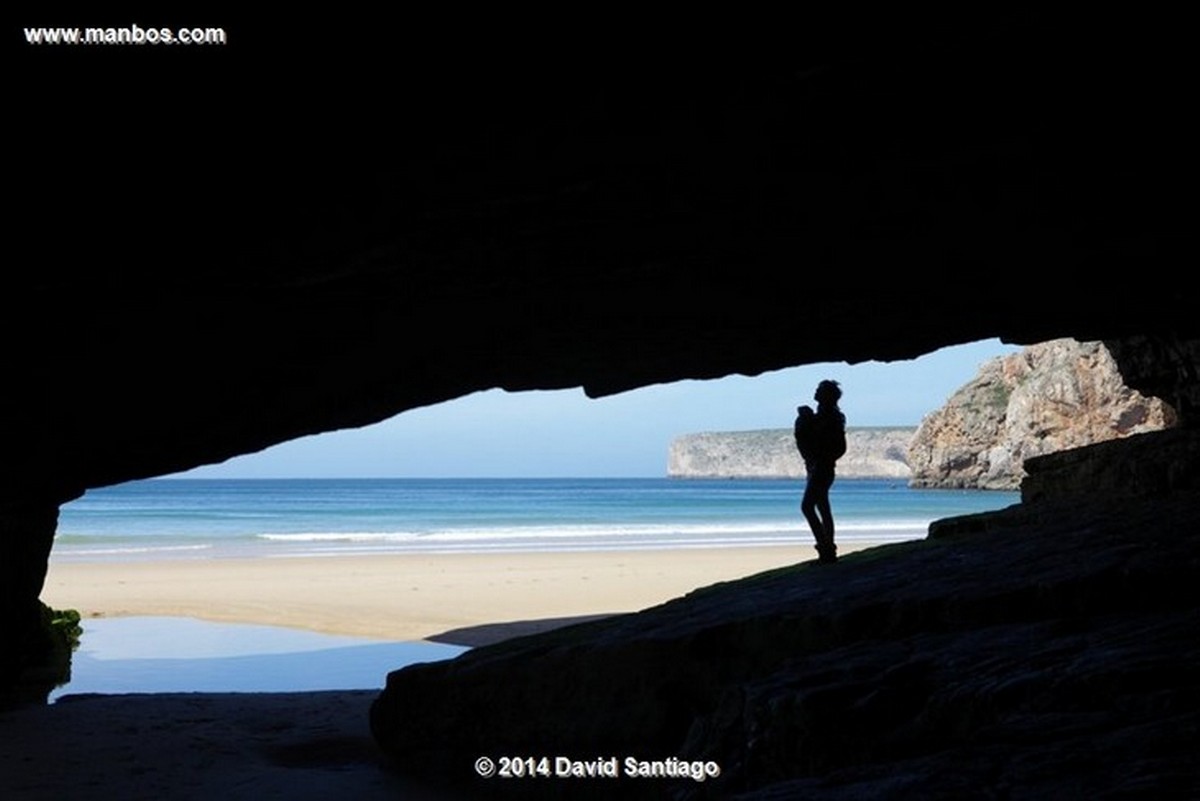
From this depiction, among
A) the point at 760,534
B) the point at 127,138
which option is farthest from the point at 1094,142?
the point at 760,534

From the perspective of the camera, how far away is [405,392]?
1215cm

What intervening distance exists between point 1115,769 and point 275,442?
1105 centimetres

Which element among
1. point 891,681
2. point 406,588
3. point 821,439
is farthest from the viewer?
point 406,588

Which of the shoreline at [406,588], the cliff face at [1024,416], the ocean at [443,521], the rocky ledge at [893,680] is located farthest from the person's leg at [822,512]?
the cliff face at [1024,416]

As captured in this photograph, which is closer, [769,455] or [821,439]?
[821,439]

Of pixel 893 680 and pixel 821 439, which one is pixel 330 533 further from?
pixel 893 680

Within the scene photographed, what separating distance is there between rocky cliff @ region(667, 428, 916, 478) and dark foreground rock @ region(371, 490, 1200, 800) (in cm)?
15215

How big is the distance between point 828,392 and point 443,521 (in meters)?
46.9

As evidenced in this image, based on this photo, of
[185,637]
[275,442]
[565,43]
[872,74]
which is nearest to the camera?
[565,43]

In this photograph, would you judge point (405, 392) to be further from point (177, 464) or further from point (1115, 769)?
point (1115, 769)

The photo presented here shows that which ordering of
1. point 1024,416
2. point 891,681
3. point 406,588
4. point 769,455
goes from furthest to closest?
point 769,455
point 1024,416
point 406,588
point 891,681

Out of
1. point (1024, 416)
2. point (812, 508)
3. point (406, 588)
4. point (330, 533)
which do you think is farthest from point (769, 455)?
point (812, 508)

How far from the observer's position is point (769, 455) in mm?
171250

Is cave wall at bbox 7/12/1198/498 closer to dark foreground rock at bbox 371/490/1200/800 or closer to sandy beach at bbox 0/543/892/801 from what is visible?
dark foreground rock at bbox 371/490/1200/800
